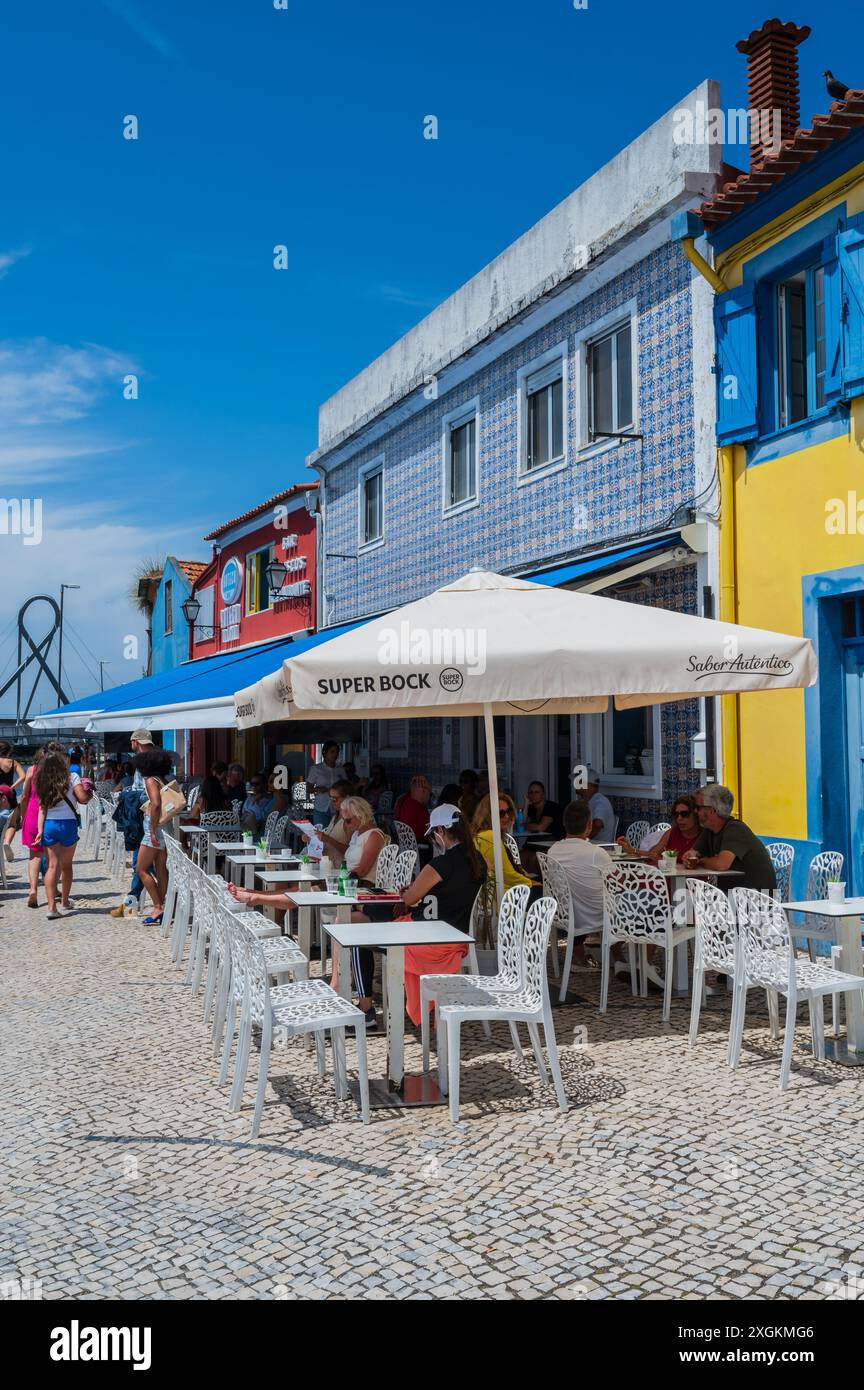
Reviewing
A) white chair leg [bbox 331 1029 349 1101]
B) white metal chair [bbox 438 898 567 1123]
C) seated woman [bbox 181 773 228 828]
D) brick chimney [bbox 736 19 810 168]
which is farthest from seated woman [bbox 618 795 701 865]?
seated woman [bbox 181 773 228 828]

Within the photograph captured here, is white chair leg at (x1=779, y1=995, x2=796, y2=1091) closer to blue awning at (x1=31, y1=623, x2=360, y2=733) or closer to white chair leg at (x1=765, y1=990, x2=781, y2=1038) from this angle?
white chair leg at (x1=765, y1=990, x2=781, y2=1038)

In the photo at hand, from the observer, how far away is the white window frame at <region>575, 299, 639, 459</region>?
11.3 metres

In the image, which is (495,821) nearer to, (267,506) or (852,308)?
(852,308)

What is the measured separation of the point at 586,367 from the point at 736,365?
282 centimetres

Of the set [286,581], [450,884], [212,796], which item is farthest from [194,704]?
[286,581]

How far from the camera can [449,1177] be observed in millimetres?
4484

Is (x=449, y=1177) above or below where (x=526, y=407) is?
below

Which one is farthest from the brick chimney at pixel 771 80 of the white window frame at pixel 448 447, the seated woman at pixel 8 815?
the seated woman at pixel 8 815

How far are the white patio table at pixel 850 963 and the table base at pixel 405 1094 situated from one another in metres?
2.12

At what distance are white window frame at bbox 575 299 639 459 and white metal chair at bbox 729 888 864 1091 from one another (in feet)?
21.1

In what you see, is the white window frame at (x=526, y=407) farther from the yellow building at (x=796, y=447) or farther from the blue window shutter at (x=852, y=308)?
the blue window shutter at (x=852, y=308)

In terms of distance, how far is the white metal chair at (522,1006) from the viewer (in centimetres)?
521
